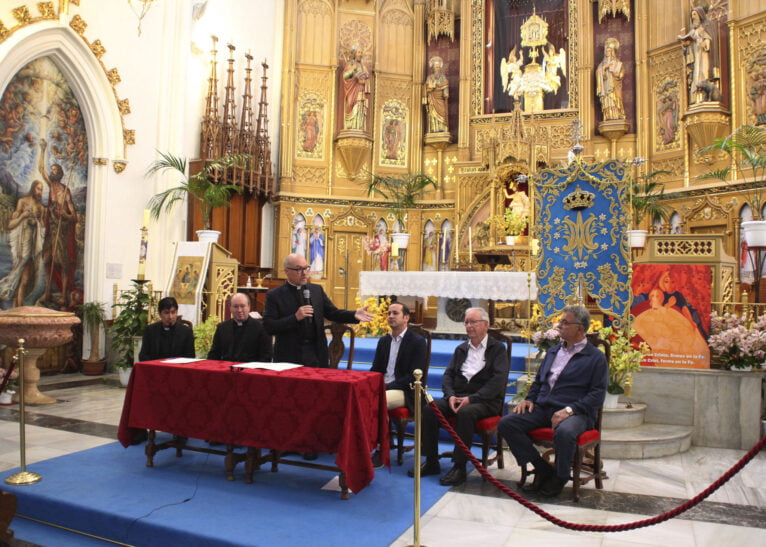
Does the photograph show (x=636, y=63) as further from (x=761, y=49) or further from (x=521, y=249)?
(x=521, y=249)

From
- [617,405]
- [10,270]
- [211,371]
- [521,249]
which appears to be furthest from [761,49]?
[10,270]

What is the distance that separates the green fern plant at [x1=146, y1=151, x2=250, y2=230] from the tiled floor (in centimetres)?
465

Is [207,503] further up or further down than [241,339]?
further down

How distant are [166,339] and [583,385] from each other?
3620mm

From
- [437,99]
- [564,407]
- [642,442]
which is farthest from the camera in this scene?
[437,99]

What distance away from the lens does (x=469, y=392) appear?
486 centimetres

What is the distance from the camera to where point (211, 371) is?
4379 millimetres

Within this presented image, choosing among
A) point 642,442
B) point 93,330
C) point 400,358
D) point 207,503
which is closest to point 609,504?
point 642,442

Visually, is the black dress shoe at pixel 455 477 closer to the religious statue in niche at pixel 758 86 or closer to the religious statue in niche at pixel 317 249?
the religious statue in niche at pixel 317 249

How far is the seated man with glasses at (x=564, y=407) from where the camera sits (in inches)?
161

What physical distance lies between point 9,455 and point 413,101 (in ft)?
38.3

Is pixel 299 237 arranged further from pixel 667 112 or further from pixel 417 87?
pixel 667 112

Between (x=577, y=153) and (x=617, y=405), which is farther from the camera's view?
(x=577, y=153)

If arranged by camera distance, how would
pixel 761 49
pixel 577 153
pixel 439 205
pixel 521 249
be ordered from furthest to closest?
pixel 439 205 → pixel 761 49 → pixel 521 249 → pixel 577 153
